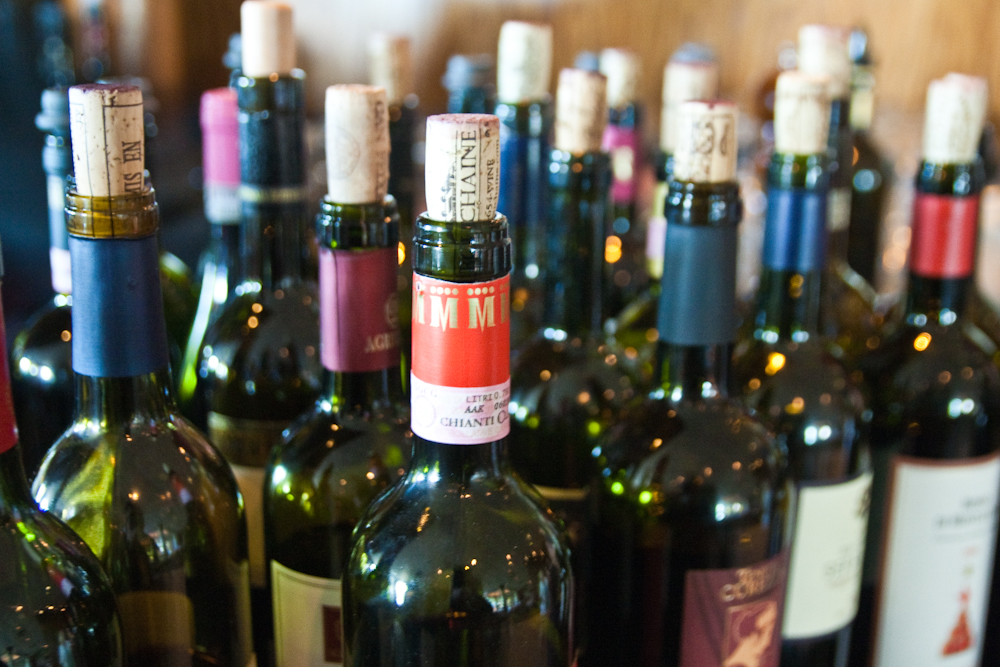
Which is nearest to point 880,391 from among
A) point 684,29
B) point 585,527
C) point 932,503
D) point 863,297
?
point 932,503

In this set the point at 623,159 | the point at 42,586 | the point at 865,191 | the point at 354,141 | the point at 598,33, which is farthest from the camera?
the point at 598,33

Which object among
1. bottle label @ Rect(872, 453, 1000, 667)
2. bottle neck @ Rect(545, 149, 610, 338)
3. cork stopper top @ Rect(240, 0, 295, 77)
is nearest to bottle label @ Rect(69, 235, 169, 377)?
cork stopper top @ Rect(240, 0, 295, 77)

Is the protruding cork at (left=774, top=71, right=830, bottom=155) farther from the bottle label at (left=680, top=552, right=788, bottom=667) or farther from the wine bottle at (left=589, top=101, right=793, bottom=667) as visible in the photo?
the bottle label at (left=680, top=552, right=788, bottom=667)

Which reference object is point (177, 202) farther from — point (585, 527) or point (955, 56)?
point (955, 56)

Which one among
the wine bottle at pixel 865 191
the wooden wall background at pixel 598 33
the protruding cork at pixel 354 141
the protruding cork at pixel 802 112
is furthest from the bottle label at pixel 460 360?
the wooden wall background at pixel 598 33

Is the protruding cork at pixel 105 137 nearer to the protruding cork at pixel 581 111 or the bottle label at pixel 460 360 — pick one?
the bottle label at pixel 460 360

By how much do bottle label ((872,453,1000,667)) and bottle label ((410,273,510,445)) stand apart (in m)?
0.58

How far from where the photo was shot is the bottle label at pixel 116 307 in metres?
0.53

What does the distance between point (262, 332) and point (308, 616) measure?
0.25 metres

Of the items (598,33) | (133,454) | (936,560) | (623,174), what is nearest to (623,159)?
(623,174)

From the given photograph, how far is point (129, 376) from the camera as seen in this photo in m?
0.57

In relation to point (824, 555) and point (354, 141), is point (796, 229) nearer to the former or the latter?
point (824, 555)

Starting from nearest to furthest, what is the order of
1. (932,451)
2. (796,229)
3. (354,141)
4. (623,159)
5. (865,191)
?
(354,141), (796,229), (932,451), (623,159), (865,191)

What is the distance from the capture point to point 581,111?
741 millimetres
